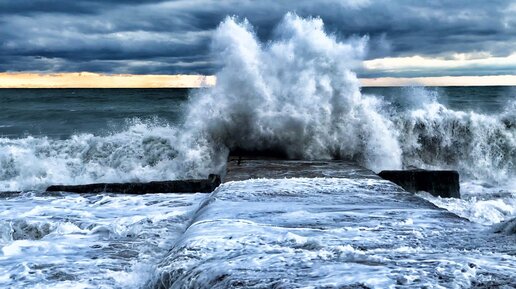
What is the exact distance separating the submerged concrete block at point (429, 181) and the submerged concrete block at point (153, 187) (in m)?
2.06

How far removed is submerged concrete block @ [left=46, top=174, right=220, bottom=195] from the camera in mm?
6895

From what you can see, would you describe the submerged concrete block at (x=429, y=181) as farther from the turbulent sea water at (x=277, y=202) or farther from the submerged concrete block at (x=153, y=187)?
the submerged concrete block at (x=153, y=187)

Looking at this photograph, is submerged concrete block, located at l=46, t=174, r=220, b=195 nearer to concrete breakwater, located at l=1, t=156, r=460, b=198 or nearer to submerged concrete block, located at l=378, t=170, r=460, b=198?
concrete breakwater, located at l=1, t=156, r=460, b=198

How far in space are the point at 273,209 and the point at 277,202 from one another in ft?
1.05

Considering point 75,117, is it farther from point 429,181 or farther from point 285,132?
point 429,181

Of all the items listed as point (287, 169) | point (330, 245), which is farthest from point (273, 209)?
point (287, 169)

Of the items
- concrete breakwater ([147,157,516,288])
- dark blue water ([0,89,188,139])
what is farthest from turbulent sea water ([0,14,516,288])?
dark blue water ([0,89,188,139])

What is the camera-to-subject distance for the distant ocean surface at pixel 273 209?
2.98m

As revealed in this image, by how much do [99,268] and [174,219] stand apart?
5.01 feet

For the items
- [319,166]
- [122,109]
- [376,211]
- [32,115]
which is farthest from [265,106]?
[122,109]

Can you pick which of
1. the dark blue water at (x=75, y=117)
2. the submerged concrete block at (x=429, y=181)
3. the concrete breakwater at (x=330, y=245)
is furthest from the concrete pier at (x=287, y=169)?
the dark blue water at (x=75, y=117)

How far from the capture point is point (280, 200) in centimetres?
493

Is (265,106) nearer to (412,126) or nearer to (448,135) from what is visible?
(412,126)

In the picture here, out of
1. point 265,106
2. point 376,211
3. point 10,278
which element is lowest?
point 10,278
